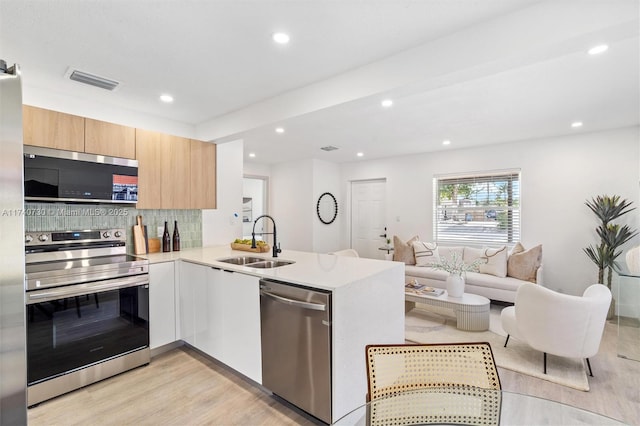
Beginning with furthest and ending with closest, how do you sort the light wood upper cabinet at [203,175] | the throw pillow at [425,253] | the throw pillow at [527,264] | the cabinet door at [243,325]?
the throw pillow at [425,253] → the throw pillow at [527,264] → the light wood upper cabinet at [203,175] → the cabinet door at [243,325]

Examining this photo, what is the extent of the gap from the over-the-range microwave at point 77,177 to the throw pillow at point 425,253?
4171 millimetres

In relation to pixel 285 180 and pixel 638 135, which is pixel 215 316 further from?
pixel 638 135

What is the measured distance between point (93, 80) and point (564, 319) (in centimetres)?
420

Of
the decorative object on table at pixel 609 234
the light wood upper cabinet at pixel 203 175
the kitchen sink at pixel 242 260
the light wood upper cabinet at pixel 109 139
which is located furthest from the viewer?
the decorative object on table at pixel 609 234

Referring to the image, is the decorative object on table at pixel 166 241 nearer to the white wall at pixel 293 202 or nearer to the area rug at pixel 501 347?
the area rug at pixel 501 347

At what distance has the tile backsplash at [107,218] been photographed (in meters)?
2.53

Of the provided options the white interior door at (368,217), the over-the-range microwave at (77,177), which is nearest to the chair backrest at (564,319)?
the over-the-range microwave at (77,177)

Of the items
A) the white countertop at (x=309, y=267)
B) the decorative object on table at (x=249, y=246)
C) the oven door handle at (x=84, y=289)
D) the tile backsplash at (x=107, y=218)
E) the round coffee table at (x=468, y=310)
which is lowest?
the round coffee table at (x=468, y=310)

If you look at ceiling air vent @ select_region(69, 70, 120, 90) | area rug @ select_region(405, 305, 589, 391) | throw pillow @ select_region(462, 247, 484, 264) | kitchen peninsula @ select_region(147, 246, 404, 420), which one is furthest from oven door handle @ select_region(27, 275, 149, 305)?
throw pillow @ select_region(462, 247, 484, 264)

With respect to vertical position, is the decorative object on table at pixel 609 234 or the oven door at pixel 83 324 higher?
the decorative object on table at pixel 609 234

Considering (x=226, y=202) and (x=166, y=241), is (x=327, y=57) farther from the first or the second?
(x=166, y=241)

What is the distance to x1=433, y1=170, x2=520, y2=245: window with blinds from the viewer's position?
193 inches

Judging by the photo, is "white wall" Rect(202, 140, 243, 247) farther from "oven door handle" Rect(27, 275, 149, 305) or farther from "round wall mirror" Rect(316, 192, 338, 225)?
"round wall mirror" Rect(316, 192, 338, 225)

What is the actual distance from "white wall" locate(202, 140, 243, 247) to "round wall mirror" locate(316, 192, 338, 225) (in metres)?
2.66
